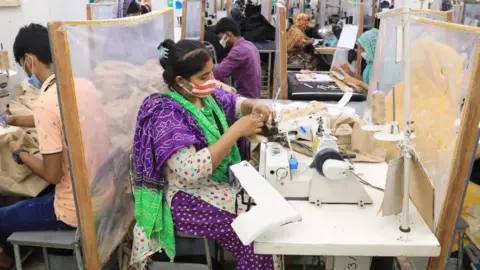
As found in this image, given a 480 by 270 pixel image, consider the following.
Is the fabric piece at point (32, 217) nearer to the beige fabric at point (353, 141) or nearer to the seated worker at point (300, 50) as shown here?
the beige fabric at point (353, 141)

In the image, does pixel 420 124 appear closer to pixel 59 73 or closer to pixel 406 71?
pixel 406 71

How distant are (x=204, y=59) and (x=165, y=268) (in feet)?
2.60

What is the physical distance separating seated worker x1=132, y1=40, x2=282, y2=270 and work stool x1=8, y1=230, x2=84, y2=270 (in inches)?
8.0

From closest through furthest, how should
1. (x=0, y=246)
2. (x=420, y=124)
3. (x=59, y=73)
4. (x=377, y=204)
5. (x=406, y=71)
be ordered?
(x=406, y=71), (x=59, y=73), (x=377, y=204), (x=420, y=124), (x=0, y=246)

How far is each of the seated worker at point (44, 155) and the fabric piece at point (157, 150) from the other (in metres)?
0.17

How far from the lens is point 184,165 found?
1.44m

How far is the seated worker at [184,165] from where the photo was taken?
1.46 m

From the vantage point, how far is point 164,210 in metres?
1.58

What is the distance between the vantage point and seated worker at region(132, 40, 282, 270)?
1463mm

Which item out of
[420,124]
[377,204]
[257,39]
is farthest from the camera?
[257,39]

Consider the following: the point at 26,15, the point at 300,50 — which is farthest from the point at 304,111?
the point at 26,15

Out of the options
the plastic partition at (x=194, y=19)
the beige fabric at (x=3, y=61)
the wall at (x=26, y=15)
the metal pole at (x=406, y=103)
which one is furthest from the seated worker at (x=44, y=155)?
the plastic partition at (x=194, y=19)

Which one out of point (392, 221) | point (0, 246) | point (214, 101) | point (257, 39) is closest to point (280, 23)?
point (214, 101)

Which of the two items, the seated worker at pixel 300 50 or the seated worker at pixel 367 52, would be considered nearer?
the seated worker at pixel 367 52
